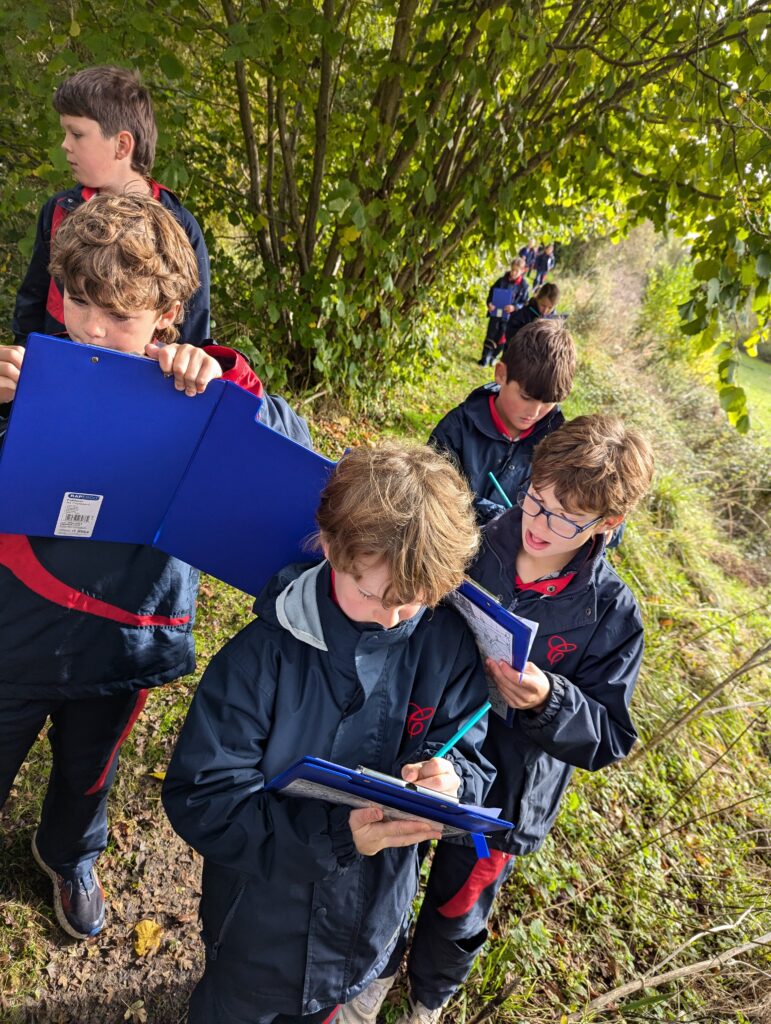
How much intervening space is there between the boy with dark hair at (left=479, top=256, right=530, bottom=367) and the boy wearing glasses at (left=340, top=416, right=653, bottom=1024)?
787 centimetres

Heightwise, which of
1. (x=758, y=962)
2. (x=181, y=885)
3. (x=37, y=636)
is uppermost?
(x=37, y=636)

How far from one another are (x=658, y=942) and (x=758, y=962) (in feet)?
1.37

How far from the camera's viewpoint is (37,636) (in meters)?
1.50

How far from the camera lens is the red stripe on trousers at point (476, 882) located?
189cm

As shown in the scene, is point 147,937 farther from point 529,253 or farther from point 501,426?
point 529,253

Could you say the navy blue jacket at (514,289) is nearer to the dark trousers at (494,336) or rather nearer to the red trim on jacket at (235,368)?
the dark trousers at (494,336)

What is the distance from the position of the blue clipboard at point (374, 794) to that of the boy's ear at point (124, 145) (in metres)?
1.87

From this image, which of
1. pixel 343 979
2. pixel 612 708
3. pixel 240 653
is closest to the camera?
pixel 240 653

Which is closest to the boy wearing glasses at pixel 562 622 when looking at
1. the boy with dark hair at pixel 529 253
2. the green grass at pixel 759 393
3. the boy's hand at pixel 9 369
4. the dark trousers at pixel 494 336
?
the boy's hand at pixel 9 369

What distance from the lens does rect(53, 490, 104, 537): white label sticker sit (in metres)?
1.34

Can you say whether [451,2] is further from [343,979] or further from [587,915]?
[587,915]

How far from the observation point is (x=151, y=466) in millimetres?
1379

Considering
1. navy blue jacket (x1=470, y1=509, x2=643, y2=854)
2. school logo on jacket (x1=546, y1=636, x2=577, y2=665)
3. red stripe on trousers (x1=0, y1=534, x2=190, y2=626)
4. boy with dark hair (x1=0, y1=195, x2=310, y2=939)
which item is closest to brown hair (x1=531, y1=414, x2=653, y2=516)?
navy blue jacket (x1=470, y1=509, x2=643, y2=854)

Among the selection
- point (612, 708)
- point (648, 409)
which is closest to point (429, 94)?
point (612, 708)
